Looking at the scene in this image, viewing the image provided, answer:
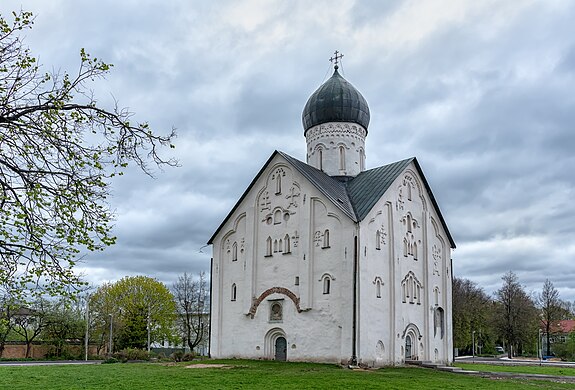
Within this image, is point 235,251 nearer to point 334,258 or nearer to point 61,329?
point 334,258

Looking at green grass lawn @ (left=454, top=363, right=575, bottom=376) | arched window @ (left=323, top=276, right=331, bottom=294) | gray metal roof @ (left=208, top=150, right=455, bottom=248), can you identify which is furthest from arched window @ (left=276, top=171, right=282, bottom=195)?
green grass lawn @ (left=454, top=363, right=575, bottom=376)

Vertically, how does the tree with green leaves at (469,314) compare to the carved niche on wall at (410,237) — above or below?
below

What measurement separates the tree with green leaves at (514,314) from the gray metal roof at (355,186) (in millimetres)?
29928

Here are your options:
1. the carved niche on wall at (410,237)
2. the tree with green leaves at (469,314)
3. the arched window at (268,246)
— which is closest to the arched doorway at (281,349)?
the arched window at (268,246)

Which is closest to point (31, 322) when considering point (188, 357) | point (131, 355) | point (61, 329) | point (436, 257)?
point (61, 329)

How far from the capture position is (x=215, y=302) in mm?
32438

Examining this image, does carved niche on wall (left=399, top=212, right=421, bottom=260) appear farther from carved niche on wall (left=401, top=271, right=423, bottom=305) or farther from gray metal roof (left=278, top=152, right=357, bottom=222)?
gray metal roof (left=278, top=152, right=357, bottom=222)

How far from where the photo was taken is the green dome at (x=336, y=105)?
34812 mm

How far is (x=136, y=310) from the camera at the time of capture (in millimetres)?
49375

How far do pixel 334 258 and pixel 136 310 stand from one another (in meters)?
27.5

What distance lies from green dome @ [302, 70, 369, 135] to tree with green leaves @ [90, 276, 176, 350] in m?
23.9

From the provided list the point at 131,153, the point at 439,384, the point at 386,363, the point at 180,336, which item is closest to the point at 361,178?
the point at 386,363

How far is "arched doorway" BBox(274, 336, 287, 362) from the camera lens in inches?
1128

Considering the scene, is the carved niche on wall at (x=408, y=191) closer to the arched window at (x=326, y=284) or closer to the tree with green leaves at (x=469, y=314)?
the arched window at (x=326, y=284)
